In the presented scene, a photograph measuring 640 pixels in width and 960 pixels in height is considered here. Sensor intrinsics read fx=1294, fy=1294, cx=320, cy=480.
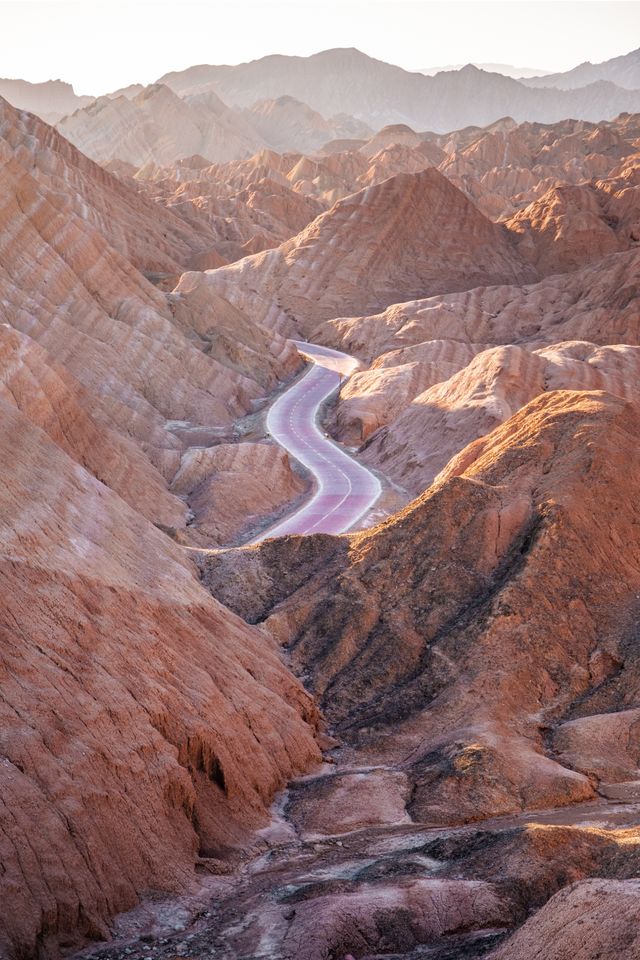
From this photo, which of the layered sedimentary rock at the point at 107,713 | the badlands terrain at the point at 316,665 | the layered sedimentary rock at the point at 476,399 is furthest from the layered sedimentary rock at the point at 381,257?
the layered sedimentary rock at the point at 107,713

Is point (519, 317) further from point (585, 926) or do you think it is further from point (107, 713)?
point (585, 926)

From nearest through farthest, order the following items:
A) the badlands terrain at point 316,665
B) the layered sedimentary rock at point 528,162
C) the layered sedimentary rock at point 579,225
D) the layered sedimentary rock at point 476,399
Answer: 1. the badlands terrain at point 316,665
2. the layered sedimentary rock at point 476,399
3. the layered sedimentary rock at point 579,225
4. the layered sedimentary rock at point 528,162

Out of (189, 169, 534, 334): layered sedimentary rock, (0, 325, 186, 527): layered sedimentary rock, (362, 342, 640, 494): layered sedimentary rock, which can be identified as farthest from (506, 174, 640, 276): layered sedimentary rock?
(0, 325, 186, 527): layered sedimentary rock

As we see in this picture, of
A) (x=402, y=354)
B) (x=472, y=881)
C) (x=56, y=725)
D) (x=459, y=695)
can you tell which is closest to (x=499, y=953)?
(x=472, y=881)

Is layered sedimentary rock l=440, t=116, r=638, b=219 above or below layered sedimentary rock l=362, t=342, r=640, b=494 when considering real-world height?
above

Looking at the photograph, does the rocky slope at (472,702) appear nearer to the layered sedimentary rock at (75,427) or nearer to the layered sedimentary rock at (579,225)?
the layered sedimentary rock at (75,427)

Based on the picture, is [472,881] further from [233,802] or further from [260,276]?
[260,276]

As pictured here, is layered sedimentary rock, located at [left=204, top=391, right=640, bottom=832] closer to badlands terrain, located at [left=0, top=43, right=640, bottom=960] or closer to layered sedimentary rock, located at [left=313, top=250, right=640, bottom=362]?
badlands terrain, located at [left=0, top=43, right=640, bottom=960]
